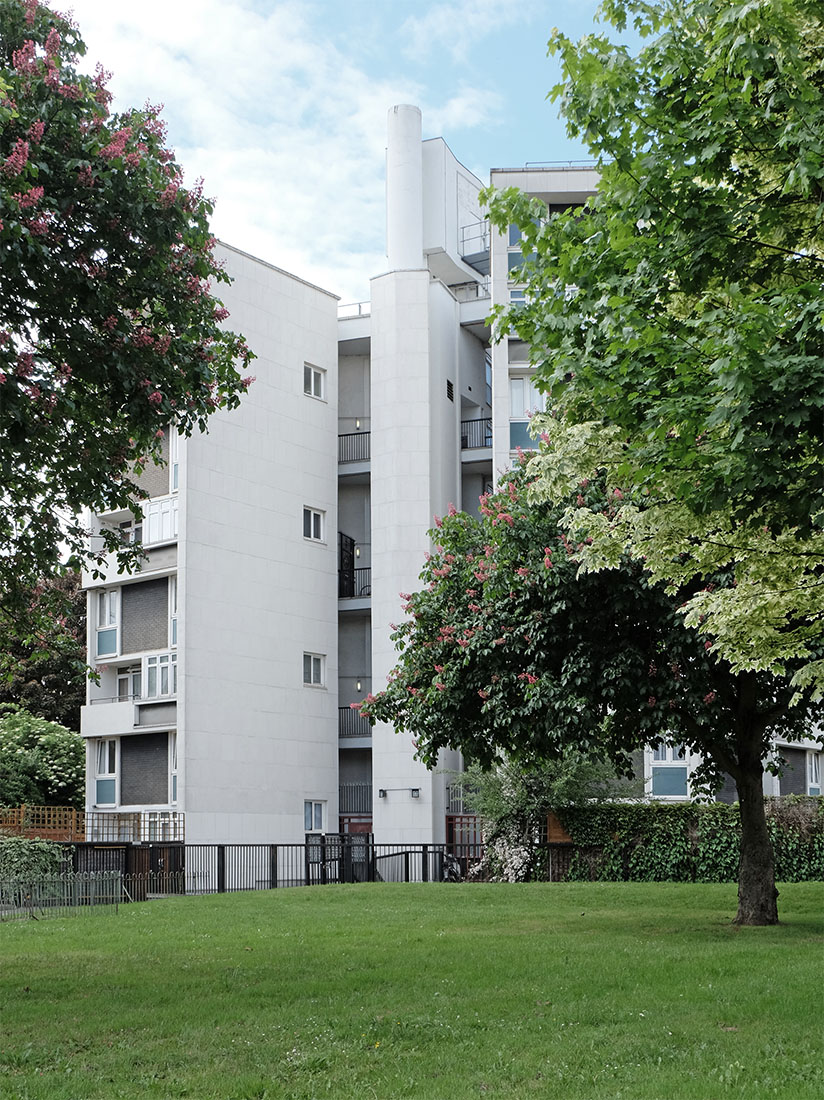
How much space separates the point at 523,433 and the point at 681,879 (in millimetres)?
14521

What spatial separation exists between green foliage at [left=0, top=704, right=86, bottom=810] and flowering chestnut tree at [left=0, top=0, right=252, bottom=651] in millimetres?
27872

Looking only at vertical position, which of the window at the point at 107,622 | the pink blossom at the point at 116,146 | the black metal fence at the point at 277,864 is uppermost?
the pink blossom at the point at 116,146

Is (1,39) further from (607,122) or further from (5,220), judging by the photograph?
(607,122)

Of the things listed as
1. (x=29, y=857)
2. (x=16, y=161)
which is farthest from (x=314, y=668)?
(x=16, y=161)

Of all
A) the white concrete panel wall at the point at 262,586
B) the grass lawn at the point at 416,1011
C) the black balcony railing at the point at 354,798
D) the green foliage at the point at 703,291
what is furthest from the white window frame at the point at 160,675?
the green foliage at the point at 703,291

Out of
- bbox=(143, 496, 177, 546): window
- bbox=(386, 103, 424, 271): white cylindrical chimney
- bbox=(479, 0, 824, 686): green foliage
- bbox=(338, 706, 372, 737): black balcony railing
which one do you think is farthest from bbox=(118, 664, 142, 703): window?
bbox=(479, 0, 824, 686): green foliage

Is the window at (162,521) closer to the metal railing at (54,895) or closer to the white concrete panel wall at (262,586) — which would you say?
the white concrete panel wall at (262,586)

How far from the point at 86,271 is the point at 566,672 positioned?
7.78 metres

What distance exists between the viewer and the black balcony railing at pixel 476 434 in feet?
133

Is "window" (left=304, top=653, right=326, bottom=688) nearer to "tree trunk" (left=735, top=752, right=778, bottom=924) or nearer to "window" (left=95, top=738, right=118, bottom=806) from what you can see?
"window" (left=95, top=738, right=118, bottom=806)

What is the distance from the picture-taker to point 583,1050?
28.3 feet

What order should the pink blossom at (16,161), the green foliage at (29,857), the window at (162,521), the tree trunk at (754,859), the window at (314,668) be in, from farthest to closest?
1. the window at (314,668)
2. the window at (162,521)
3. the green foliage at (29,857)
4. the tree trunk at (754,859)
5. the pink blossom at (16,161)

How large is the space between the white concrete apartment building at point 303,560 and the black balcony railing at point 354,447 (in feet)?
0.44

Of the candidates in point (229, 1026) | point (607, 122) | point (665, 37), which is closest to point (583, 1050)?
point (229, 1026)
